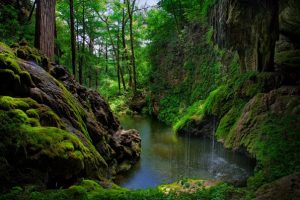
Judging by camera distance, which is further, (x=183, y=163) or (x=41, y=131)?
(x=183, y=163)

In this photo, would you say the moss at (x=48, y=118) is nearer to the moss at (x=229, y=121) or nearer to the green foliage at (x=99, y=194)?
the green foliage at (x=99, y=194)

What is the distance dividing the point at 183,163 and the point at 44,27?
7537mm

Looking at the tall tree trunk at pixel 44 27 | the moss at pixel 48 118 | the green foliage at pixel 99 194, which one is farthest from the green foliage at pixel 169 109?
the green foliage at pixel 99 194

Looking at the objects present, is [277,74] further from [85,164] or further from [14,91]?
[14,91]

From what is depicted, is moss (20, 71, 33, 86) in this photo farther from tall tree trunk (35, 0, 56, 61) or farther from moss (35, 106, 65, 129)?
tall tree trunk (35, 0, 56, 61)

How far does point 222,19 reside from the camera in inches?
664

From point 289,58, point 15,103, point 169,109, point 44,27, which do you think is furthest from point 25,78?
point 169,109

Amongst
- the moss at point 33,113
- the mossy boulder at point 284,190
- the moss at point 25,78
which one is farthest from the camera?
the moss at point 25,78

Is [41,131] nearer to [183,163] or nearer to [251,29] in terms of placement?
[183,163]

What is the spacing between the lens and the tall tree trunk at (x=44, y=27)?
12.9 m

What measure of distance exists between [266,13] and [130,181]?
8.54 metres

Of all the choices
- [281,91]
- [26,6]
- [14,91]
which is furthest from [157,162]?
[26,6]

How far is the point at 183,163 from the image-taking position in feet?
42.0

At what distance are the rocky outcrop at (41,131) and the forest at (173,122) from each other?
3 centimetres
